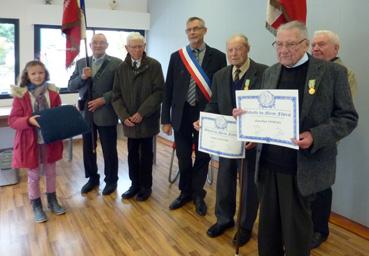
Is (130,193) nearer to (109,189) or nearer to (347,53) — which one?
(109,189)

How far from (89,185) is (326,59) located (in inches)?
96.8

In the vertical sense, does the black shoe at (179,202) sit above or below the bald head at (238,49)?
below

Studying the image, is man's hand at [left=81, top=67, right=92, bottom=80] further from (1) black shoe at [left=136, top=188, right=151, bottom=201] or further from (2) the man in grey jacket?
(1) black shoe at [left=136, top=188, right=151, bottom=201]

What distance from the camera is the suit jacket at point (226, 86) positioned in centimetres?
232

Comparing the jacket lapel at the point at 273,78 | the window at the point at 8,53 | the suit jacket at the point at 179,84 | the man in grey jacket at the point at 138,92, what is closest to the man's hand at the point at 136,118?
the man in grey jacket at the point at 138,92

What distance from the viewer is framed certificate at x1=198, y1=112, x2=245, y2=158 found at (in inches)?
88.4

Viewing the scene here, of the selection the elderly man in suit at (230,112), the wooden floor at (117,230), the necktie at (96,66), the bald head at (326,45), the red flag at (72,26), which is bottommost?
the wooden floor at (117,230)

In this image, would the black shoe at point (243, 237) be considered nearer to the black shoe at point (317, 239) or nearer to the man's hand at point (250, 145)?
the black shoe at point (317, 239)

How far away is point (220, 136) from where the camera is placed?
231cm

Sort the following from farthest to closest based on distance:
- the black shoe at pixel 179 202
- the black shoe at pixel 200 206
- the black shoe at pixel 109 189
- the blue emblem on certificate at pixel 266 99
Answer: the black shoe at pixel 109 189 → the black shoe at pixel 179 202 → the black shoe at pixel 200 206 → the blue emblem on certificate at pixel 266 99

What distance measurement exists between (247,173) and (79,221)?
144 cm

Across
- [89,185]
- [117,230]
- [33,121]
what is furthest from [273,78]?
[89,185]

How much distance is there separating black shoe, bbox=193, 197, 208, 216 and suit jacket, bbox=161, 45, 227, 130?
2.23 ft

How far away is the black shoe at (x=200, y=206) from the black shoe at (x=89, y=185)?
112 cm
